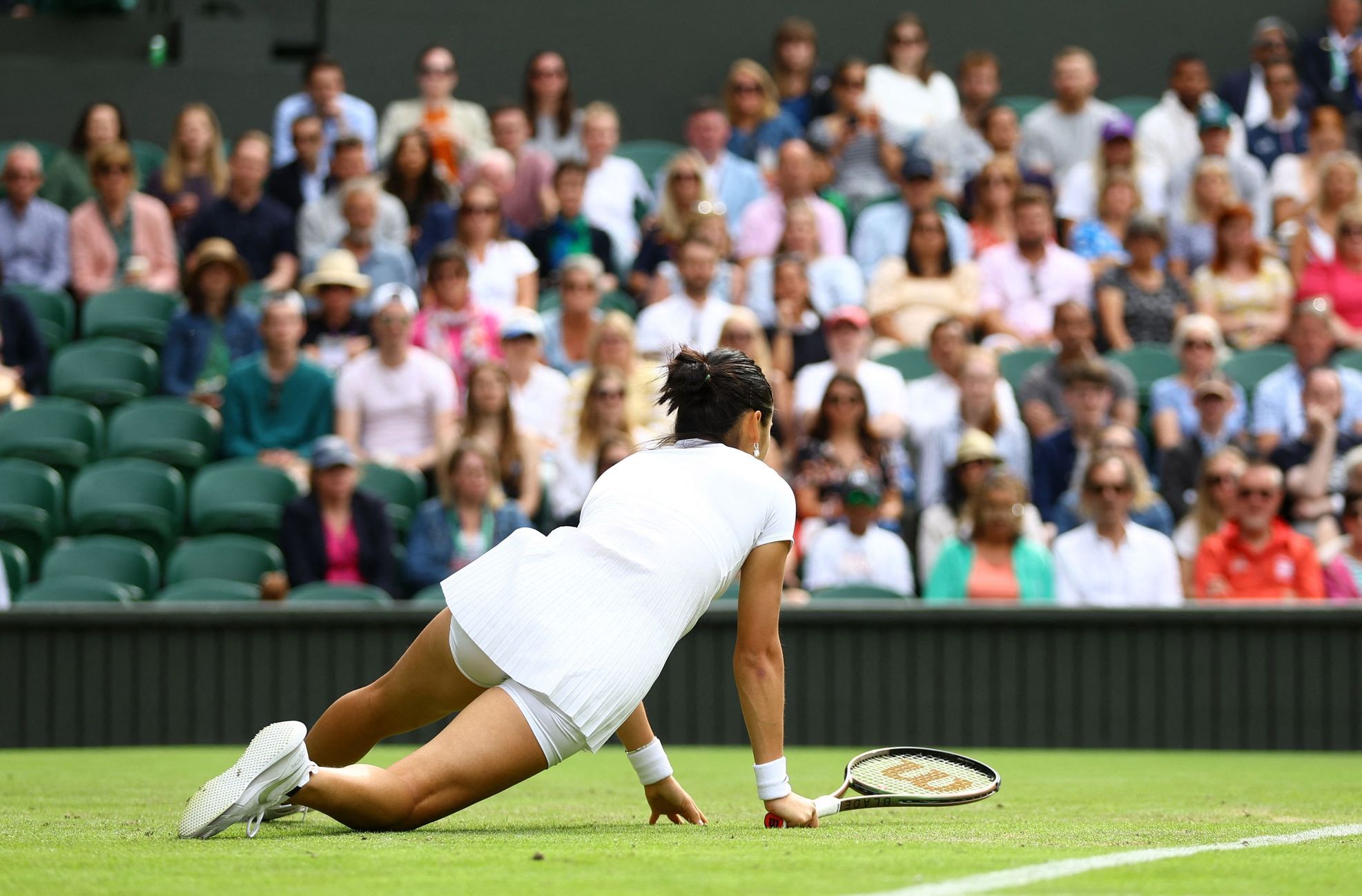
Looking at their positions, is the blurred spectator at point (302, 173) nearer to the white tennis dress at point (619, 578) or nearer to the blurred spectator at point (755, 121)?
the blurred spectator at point (755, 121)

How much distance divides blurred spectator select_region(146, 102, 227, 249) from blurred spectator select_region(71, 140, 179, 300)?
413 millimetres

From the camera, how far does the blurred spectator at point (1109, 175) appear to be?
11.9 meters

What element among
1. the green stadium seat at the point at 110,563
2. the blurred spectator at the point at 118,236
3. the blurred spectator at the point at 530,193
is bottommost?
the green stadium seat at the point at 110,563

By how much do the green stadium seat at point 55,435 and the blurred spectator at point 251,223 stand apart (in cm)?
182

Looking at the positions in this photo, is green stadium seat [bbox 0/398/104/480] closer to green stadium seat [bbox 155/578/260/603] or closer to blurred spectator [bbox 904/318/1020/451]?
green stadium seat [bbox 155/578/260/603]

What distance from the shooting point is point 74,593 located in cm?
859

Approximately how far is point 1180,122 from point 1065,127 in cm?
82

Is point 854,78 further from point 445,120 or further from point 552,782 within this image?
point 552,782

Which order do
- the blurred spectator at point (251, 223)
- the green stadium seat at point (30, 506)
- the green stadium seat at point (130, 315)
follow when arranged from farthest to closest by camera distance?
the blurred spectator at point (251, 223) < the green stadium seat at point (130, 315) < the green stadium seat at point (30, 506)

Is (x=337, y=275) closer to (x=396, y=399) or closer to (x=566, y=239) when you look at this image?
(x=396, y=399)

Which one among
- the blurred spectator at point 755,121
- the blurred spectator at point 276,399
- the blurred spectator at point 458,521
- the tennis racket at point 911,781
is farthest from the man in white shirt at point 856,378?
the tennis racket at point 911,781

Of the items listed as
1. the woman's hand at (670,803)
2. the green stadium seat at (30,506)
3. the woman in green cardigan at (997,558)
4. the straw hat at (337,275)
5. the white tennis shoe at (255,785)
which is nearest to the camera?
the white tennis shoe at (255,785)

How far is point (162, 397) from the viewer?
10.3 metres

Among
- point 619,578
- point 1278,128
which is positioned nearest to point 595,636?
point 619,578
